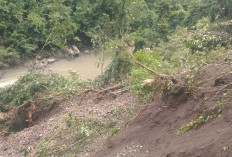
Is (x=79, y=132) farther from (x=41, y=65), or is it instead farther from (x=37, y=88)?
(x=41, y=65)

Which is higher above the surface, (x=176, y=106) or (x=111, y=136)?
(x=176, y=106)

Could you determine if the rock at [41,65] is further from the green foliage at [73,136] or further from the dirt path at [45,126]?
the green foliage at [73,136]

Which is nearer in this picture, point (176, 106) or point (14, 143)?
point (176, 106)

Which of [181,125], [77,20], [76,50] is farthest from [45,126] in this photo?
[77,20]

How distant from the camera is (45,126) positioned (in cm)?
973

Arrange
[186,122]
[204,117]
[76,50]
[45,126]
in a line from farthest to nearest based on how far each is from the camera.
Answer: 1. [76,50]
2. [45,126]
3. [186,122]
4. [204,117]

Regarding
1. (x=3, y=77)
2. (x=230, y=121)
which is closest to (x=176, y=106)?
(x=230, y=121)

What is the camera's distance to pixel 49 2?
26.6 meters

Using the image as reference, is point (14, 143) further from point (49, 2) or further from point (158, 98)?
point (49, 2)

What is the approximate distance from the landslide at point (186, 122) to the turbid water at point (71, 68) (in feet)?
42.4

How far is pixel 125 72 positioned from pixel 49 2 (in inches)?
647

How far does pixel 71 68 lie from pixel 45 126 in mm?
12874

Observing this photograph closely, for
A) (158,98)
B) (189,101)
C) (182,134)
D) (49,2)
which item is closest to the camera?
(182,134)

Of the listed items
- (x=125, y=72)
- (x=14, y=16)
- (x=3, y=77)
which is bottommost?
(x=3, y=77)
